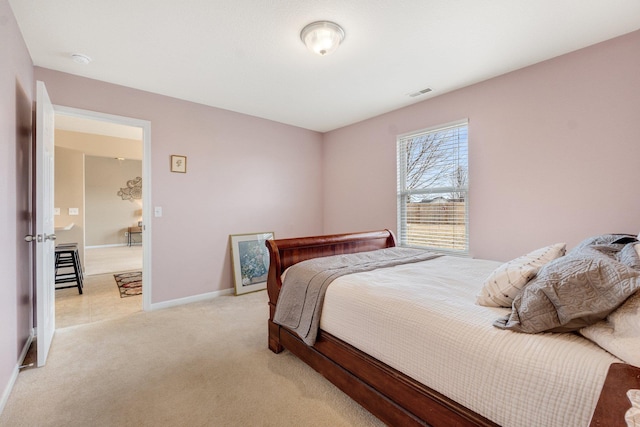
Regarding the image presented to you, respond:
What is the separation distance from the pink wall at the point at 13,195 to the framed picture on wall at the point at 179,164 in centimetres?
122

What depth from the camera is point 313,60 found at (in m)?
2.57

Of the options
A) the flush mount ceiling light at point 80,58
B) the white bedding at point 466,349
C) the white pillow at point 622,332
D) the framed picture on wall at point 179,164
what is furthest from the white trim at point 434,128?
the flush mount ceiling light at point 80,58

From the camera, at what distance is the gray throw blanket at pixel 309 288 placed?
6.08 feet

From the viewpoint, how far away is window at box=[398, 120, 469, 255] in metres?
3.24

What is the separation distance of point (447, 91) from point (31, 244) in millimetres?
4385

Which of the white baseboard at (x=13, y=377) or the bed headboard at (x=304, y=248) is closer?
the white baseboard at (x=13, y=377)

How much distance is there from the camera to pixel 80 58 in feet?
8.21

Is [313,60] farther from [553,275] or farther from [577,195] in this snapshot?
[577,195]

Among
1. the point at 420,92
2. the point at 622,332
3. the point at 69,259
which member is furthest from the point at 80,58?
the point at 622,332

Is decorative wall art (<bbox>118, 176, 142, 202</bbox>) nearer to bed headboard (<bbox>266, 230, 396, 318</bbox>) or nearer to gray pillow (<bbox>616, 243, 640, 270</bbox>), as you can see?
bed headboard (<bbox>266, 230, 396, 318</bbox>)

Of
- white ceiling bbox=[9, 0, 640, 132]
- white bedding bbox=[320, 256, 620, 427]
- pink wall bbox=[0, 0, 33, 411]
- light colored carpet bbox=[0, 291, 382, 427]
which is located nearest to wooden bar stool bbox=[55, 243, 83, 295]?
light colored carpet bbox=[0, 291, 382, 427]

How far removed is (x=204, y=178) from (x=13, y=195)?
1.84m

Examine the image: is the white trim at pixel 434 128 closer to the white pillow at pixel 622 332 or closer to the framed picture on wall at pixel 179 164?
the white pillow at pixel 622 332

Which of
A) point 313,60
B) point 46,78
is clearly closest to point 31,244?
point 46,78
